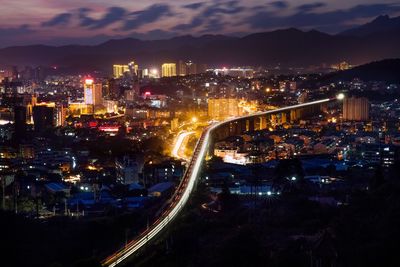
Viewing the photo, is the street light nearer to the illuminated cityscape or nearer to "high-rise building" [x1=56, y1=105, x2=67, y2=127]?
the illuminated cityscape

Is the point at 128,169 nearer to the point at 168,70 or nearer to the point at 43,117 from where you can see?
the point at 43,117

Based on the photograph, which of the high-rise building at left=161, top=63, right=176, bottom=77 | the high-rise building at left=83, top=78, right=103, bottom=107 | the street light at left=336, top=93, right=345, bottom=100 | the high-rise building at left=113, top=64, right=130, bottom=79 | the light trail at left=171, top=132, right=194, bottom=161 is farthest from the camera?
the high-rise building at left=113, top=64, right=130, bottom=79

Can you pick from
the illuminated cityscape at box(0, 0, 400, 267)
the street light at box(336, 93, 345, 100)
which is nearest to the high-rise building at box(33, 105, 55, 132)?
the illuminated cityscape at box(0, 0, 400, 267)

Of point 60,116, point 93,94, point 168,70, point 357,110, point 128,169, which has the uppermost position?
point 168,70

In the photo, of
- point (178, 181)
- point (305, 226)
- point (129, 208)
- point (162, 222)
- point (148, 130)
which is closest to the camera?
point (305, 226)

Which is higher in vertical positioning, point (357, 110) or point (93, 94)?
point (93, 94)

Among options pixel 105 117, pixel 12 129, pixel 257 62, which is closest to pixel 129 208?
pixel 12 129

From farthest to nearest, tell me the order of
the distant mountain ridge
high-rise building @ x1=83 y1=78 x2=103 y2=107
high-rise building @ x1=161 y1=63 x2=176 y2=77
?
high-rise building @ x1=161 y1=63 x2=176 y2=77, the distant mountain ridge, high-rise building @ x1=83 y1=78 x2=103 y2=107

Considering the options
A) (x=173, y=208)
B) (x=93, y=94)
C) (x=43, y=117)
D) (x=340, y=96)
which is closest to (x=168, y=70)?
(x=93, y=94)

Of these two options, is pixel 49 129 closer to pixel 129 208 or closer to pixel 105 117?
pixel 105 117
